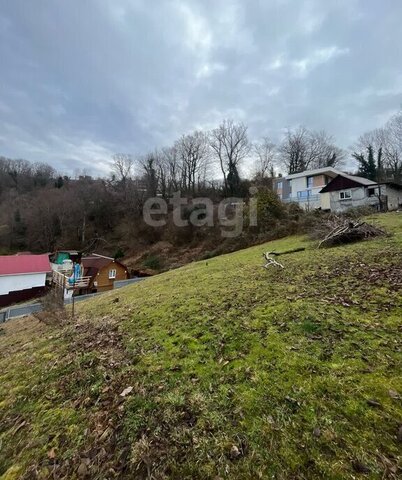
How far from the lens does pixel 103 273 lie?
25062 millimetres

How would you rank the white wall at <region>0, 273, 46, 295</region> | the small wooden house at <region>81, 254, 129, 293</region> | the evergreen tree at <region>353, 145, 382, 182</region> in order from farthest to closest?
the evergreen tree at <region>353, 145, 382, 182</region>, the small wooden house at <region>81, 254, 129, 293</region>, the white wall at <region>0, 273, 46, 295</region>

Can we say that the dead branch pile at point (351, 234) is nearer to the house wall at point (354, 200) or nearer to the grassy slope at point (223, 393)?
the grassy slope at point (223, 393)

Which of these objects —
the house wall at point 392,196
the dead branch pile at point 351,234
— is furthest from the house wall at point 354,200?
the dead branch pile at point 351,234

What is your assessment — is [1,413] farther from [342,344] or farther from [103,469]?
[342,344]

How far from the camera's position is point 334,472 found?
192 centimetres

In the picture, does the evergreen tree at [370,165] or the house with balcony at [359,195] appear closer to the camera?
the house with balcony at [359,195]

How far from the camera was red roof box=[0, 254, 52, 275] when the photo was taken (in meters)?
24.3

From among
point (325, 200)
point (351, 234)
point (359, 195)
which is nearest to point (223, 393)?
point (351, 234)

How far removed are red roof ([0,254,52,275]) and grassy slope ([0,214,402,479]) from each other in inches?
937

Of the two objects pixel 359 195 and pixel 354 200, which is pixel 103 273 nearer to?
pixel 354 200

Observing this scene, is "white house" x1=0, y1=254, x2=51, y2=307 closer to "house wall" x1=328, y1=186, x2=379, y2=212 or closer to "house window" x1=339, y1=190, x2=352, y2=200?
"house wall" x1=328, y1=186, x2=379, y2=212

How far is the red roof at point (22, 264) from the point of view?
79.8ft

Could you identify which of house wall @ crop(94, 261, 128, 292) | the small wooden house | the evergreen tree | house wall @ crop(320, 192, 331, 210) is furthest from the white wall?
the evergreen tree

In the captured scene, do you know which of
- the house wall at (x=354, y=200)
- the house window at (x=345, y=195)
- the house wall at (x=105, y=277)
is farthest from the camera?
the house window at (x=345, y=195)
